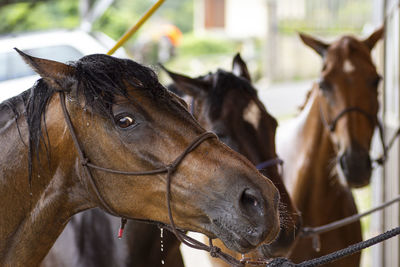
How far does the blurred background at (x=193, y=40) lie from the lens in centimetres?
617

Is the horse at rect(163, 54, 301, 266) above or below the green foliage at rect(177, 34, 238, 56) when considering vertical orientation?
above

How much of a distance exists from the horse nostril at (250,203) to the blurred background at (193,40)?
86cm

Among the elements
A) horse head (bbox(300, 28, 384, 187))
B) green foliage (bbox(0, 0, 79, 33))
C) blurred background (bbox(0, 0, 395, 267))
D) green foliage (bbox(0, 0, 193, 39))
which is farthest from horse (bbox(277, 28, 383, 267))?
green foliage (bbox(0, 0, 79, 33))

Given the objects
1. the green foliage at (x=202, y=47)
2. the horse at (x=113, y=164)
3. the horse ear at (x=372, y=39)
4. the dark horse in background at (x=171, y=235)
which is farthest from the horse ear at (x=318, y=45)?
the green foliage at (x=202, y=47)

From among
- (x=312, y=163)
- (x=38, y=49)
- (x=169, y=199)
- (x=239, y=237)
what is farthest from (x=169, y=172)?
(x=38, y=49)

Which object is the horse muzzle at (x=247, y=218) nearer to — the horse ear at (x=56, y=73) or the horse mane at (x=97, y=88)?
the horse mane at (x=97, y=88)

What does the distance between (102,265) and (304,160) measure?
177cm

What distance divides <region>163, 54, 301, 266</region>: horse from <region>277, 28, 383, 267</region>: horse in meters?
0.97

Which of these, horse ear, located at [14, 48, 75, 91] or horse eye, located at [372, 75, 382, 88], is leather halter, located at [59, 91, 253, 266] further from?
horse eye, located at [372, 75, 382, 88]

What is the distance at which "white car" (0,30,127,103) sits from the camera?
236 inches

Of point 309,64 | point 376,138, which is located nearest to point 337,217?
point 376,138

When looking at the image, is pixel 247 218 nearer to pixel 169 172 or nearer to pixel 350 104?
pixel 169 172

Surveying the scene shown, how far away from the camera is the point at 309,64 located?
56.6ft

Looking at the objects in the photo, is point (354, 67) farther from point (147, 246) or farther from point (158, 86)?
point (158, 86)
